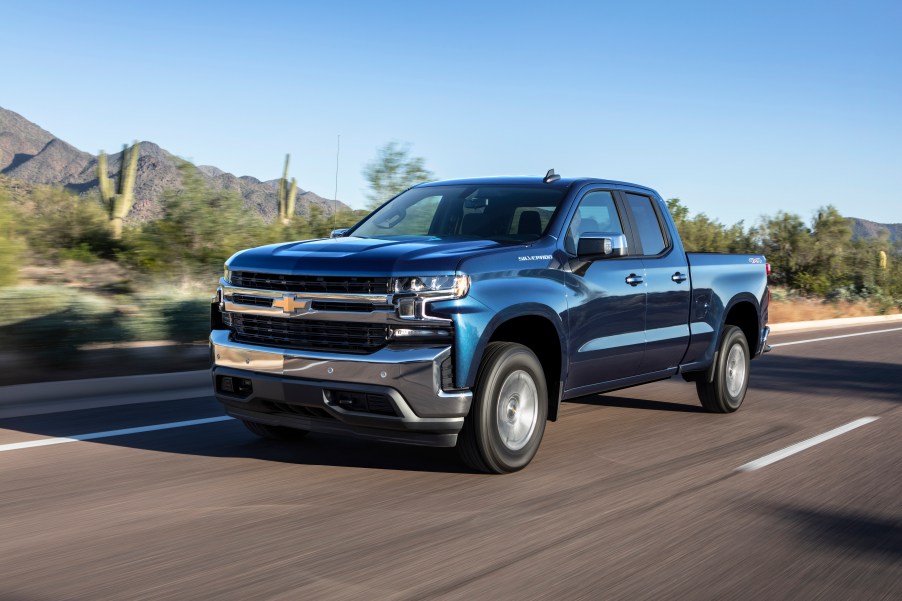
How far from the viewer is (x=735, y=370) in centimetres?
914

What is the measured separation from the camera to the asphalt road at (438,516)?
4.20 m

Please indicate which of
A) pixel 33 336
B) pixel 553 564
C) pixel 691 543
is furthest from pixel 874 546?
pixel 33 336

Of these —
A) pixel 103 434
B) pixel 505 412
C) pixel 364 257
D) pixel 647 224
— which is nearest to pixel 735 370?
pixel 647 224

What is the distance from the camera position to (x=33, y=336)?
9258 millimetres

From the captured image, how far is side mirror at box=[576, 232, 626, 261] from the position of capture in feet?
A: 21.2

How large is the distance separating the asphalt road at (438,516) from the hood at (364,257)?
1277 millimetres

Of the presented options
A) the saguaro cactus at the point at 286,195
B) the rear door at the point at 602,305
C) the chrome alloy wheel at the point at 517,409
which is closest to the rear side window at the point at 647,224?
the rear door at the point at 602,305

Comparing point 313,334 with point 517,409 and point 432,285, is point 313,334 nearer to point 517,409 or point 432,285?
point 432,285

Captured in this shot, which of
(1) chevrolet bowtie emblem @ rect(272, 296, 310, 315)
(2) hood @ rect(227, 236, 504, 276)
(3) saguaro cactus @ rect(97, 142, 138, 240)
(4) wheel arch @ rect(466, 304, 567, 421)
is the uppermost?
(3) saguaro cactus @ rect(97, 142, 138, 240)

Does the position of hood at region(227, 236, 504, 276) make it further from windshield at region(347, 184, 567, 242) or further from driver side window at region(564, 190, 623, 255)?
driver side window at region(564, 190, 623, 255)

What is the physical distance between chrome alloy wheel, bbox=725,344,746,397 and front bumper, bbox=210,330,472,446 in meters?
4.10

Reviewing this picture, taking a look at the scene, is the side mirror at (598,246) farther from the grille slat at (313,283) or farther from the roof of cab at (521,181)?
the grille slat at (313,283)

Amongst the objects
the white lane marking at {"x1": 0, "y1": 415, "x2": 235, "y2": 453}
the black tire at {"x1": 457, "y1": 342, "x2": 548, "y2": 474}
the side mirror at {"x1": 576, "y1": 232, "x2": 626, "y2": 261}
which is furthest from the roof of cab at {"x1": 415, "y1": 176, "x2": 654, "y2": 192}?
the white lane marking at {"x1": 0, "y1": 415, "x2": 235, "y2": 453}

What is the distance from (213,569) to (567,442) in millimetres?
3670
